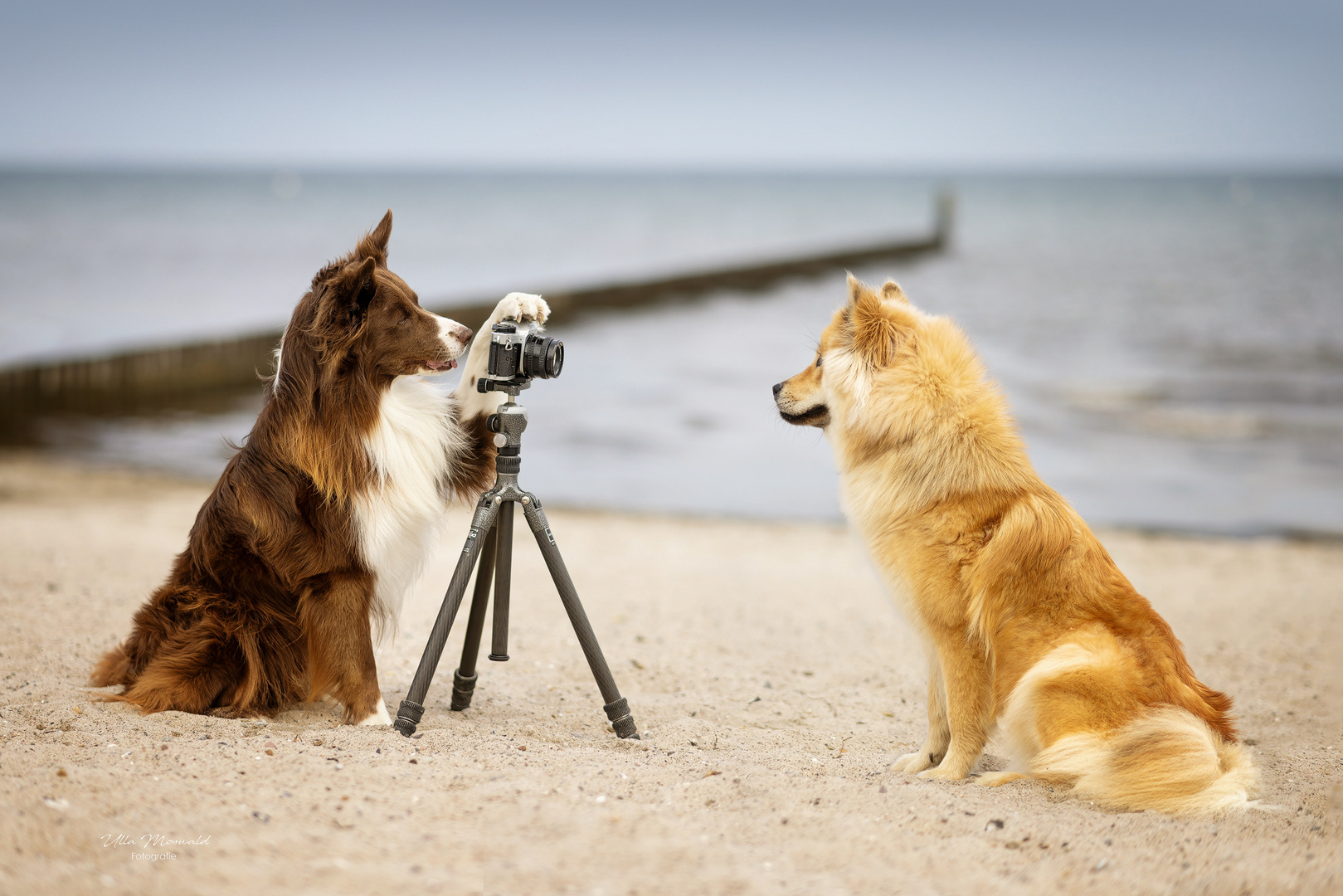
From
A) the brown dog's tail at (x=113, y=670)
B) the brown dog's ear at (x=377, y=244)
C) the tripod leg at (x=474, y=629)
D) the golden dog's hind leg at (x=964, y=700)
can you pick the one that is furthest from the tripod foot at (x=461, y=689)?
the golden dog's hind leg at (x=964, y=700)

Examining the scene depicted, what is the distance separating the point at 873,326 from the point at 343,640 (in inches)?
85.7

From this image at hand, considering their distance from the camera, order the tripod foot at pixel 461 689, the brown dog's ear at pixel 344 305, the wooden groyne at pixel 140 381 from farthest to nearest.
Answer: the wooden groyne at pixel 140 381, the tripod foot at pixel 461 689, the brown dog's ear at pixel 344 305

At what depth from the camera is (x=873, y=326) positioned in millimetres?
3336

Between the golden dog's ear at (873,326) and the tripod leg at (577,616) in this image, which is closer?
the golden dog's ear at (873,326)

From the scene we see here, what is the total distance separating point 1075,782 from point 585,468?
8.07 meters

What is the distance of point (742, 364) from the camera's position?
1750 cm

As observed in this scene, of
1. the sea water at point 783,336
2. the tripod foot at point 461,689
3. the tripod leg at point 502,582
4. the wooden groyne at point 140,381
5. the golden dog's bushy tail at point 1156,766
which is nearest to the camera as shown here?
the golden dog's bushy tail at point 1156,766

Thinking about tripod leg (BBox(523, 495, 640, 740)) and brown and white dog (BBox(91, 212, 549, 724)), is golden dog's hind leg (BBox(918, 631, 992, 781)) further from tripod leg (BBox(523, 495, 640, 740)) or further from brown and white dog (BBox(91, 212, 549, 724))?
brown and white dog (BBox(91, 212, 549, 724))

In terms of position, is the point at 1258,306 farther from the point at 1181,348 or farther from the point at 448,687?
the point at 448,687

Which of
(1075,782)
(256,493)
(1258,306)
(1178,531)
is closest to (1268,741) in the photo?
(1075,782)

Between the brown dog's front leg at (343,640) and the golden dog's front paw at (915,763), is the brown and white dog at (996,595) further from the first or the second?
the brown dog's front leg at (343,640)

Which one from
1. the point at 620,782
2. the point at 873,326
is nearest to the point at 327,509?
the point at 620,782

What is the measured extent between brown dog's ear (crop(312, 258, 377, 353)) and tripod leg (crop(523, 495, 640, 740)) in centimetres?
86

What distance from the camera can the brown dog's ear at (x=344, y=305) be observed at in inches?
124
